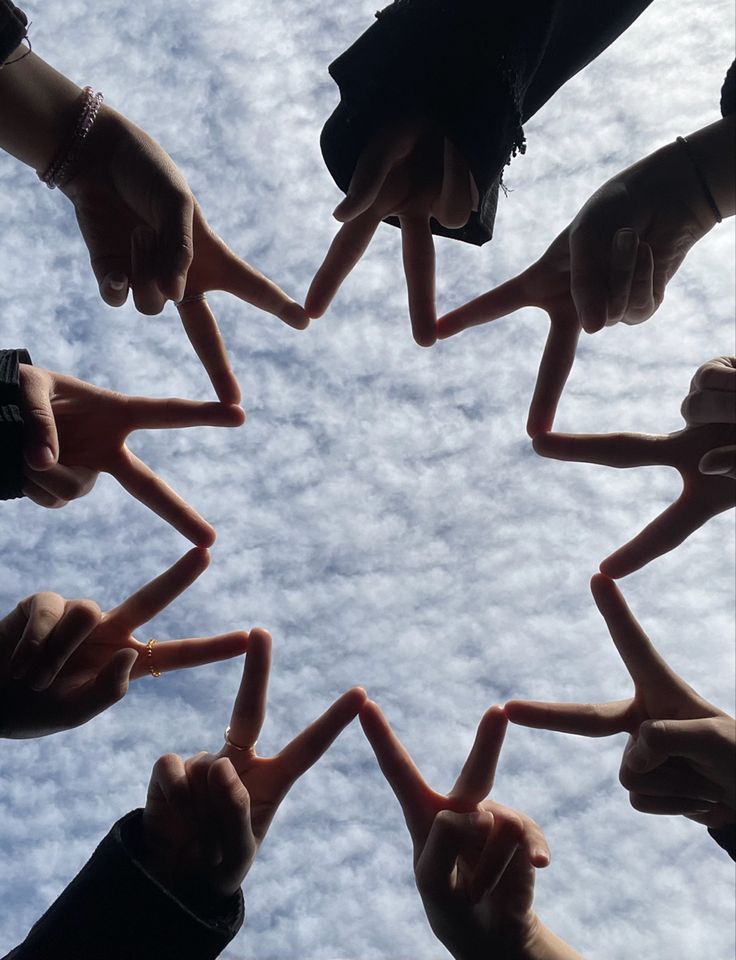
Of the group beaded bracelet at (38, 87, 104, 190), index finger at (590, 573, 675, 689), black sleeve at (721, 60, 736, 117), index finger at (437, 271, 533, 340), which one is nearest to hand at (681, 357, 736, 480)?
index finger at (590, 573, 675, 689)

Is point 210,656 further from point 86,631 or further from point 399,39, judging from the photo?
point 399,39

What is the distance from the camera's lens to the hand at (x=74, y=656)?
3.67 meters

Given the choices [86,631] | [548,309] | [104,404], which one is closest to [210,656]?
[86,631]

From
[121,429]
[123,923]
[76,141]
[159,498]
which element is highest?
[76,141]

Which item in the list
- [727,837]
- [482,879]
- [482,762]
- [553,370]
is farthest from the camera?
[553,370]

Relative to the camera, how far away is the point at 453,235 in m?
4.36

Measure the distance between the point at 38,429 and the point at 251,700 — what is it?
1.51 meters

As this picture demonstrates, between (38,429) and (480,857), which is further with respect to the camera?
(38,429)

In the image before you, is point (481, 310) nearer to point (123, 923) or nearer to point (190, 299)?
point (190, 299)

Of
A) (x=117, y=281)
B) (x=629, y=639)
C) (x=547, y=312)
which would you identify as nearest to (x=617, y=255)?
(x=547, y=312)

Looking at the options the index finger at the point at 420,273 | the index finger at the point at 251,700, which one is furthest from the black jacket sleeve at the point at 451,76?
the index finger at the point at 251,700

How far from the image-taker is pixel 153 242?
13.2 ft

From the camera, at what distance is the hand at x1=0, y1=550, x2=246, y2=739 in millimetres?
3668

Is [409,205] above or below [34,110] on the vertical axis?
below
